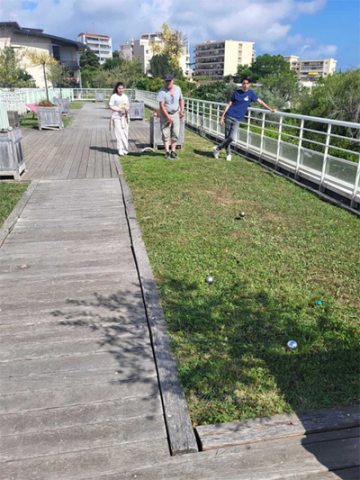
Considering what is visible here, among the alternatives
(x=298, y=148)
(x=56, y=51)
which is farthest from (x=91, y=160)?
(x=56, y=51)

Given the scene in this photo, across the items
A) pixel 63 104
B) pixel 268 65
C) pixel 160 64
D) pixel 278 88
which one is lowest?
pixel 63 104

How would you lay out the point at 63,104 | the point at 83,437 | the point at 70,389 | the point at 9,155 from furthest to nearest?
the point at 63,104 < the point at 9,155 < the point at 70,389 < the point at 83,437

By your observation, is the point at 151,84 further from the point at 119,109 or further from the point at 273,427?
the point at 273,427

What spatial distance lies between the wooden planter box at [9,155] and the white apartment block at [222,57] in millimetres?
150795

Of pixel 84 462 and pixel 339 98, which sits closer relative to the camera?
pixel 84 462

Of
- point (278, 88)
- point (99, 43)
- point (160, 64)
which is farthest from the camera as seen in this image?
point (99, 43)

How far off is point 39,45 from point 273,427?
187 feet

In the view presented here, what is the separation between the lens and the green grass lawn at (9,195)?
5821 millimetres

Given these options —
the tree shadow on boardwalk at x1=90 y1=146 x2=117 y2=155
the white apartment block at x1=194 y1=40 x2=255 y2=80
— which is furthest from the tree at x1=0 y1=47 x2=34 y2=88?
the white apartment block at x1=194 y1=40 x2=255 y2=80

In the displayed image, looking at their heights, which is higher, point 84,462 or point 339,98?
point 339,98

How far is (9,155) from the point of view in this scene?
7.53 meters

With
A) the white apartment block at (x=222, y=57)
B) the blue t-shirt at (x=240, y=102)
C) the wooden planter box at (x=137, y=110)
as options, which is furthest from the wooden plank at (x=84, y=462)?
the white apartment block at (x=222, y=57)

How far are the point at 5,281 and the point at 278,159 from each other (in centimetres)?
668

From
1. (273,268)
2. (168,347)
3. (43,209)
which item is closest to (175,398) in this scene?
(168,347)
